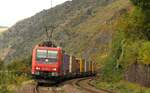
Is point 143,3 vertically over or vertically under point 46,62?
over

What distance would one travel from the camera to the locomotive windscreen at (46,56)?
44188mm

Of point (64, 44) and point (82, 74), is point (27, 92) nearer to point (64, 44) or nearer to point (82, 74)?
point (82, 74)

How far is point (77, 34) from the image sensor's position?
617 ft

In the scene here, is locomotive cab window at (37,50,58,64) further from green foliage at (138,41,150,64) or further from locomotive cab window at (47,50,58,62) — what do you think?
green foliage at (138,41,150,64)

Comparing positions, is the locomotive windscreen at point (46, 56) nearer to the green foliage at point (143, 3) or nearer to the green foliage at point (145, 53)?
the green foliage at point (145, 53)

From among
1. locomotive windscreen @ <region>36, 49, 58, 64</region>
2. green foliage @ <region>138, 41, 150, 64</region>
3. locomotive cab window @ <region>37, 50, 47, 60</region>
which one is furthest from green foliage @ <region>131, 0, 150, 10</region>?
locomotive cab window @ <region>37, 50, 47, 60</region>

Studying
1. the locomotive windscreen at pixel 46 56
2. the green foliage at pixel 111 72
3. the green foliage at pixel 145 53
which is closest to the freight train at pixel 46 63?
the locomotive windscreen at pixel 46 56

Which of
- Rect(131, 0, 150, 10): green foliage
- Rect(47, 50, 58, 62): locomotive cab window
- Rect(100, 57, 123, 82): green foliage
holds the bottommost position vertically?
Rect(100, 57, 123, 82): green foliage

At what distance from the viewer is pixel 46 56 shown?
44312 millimetres

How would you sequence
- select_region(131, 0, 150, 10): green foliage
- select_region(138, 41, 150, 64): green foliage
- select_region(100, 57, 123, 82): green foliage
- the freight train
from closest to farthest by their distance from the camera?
select_region(138, 41, 150, 64): green foliage, the freight train, select_region(131, 0, 150, 10): green foliage, select_region(100, 57, 123, 82): green foliage

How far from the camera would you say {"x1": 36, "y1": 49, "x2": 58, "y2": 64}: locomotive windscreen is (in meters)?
44.2

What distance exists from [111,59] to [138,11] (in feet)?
24.0

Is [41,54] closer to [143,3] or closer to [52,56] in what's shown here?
[52,56]

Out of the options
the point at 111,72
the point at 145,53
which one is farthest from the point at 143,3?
the point at 111,72
